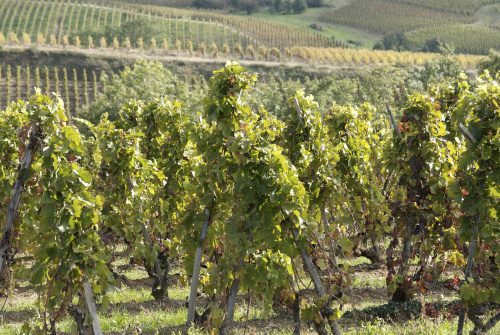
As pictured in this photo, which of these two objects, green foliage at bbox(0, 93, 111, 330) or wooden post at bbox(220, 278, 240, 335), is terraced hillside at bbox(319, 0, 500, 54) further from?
green foliage at bbox(0, 93, 111, 330)

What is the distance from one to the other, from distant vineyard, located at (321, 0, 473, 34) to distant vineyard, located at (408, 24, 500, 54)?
289 inches

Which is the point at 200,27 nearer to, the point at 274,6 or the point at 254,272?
the point at 274,6

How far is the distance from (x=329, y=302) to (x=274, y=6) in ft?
415

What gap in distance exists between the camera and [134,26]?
68250mm

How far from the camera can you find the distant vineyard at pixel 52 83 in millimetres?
46375

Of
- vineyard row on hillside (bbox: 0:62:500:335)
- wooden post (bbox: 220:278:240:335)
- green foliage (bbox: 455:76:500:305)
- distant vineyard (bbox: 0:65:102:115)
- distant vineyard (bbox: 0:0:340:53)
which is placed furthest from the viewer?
distant vineyard (bbox: 0:0:340:53)

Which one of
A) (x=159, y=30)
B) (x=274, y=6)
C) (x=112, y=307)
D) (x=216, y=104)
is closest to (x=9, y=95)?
(x=159, y=30)

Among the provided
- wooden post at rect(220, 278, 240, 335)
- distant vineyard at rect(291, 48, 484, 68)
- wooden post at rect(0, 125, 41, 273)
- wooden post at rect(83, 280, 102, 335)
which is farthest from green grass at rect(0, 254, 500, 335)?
distant vineyard at rect(291, 48, 484, 68)

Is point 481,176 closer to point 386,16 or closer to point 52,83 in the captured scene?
point 52,83

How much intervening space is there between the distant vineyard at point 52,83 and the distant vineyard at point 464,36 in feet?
191

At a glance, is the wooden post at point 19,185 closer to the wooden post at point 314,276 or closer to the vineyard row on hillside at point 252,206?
the vineyard row on hillside at point 252,206

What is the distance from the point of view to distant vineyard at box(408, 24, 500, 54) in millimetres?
93125

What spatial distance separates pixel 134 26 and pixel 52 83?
2102 cm

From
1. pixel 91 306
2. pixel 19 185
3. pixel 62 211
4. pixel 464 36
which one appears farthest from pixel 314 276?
pixel 464 36
